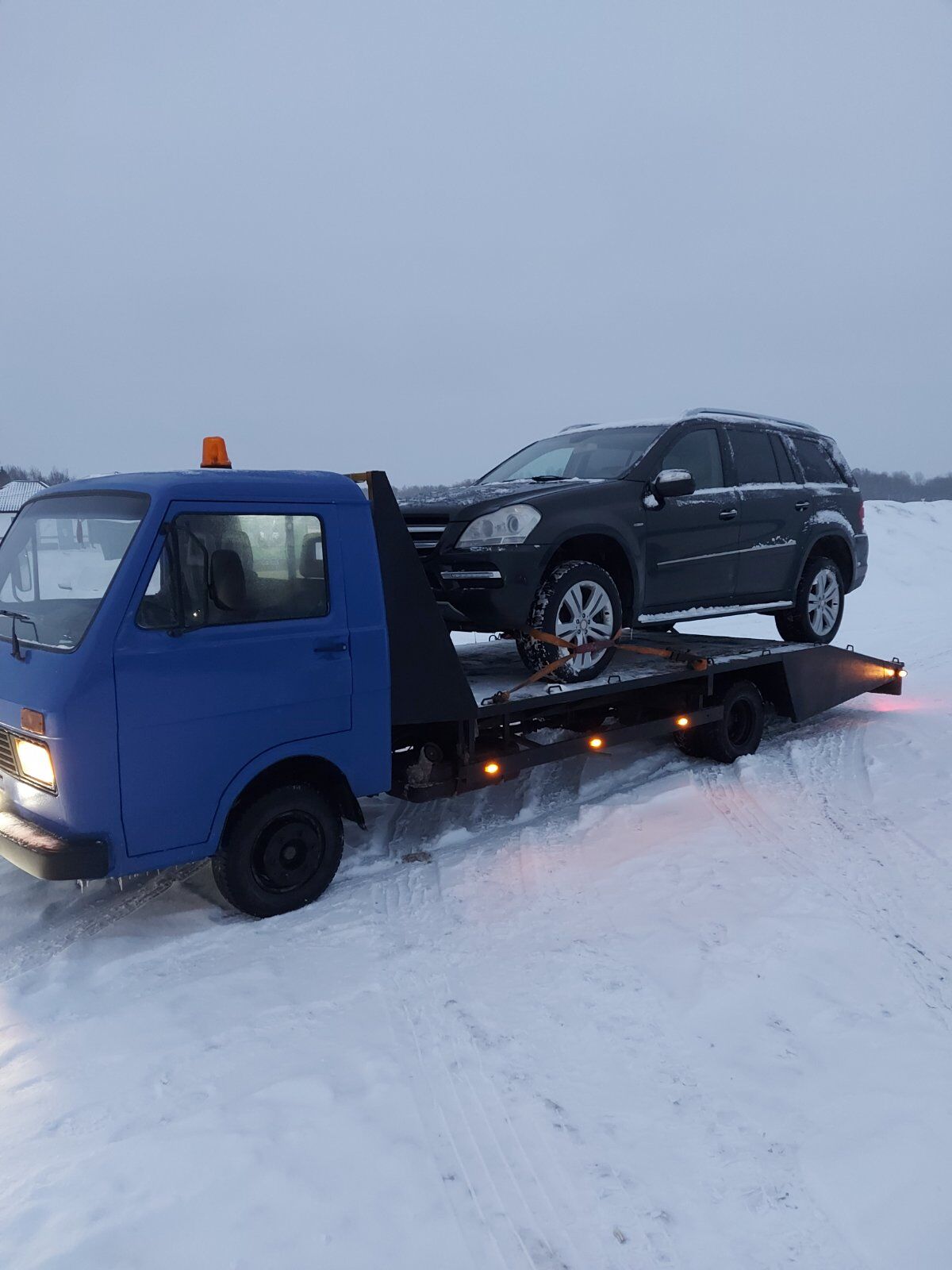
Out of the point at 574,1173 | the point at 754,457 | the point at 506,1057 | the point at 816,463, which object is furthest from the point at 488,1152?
the point at 816,463

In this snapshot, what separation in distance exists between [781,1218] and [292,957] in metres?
2.25

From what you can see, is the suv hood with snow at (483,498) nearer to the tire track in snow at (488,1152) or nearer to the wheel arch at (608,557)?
the wheel arch at (608,557)

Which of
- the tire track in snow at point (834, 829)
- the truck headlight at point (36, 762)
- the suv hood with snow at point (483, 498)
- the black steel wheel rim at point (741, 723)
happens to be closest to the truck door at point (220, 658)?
the truck headlight at point (36, 762)

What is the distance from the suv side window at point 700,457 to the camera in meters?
6.59

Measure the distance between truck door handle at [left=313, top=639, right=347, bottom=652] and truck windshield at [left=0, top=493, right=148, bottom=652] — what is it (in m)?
1.01

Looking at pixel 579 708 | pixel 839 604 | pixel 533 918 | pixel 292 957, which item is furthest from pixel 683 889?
pixel 839 604

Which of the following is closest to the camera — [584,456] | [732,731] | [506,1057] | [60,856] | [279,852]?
[506,1057]

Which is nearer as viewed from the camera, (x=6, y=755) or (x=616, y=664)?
(x=6, y=755)

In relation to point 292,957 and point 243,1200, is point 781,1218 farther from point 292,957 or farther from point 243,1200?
point 292,957

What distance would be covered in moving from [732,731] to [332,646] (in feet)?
12.9

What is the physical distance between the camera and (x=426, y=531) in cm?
570

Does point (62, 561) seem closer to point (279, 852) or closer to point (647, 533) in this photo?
point (279, 852)

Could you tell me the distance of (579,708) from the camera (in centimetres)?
590

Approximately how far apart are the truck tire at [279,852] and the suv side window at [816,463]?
5246mm
